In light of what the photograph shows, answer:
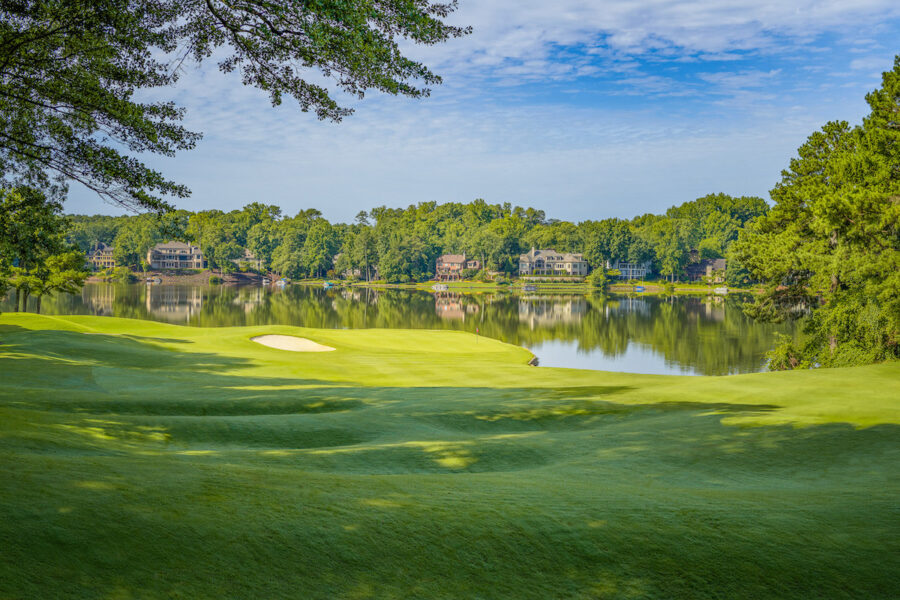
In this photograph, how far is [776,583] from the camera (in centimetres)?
516

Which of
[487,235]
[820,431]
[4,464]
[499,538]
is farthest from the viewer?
[487,235]

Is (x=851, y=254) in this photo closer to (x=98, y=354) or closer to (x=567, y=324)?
(x=98, y=354)

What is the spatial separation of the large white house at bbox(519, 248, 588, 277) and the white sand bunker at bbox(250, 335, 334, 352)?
148 m

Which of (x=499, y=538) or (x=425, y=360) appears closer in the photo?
(x=499, y=538)

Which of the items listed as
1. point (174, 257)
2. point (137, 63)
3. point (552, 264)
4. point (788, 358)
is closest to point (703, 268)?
point (552, 264)

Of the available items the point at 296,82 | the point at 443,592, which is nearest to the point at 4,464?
the point at 443,592

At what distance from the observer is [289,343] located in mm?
39344

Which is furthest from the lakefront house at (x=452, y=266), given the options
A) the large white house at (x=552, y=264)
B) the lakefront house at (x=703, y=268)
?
the lakefront house at (x=703, y=268)

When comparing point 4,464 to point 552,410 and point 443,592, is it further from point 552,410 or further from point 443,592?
point 552,410

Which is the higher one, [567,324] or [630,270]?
[630,270]

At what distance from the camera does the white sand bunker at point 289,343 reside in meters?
38.3

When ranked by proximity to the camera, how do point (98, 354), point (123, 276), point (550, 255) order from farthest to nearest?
point (550, 255)
point (123, 276)
point (98, 354)

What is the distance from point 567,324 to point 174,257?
6248 inches

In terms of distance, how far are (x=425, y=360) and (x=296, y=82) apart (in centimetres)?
2395
